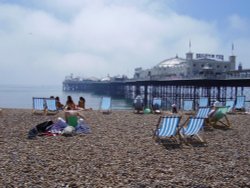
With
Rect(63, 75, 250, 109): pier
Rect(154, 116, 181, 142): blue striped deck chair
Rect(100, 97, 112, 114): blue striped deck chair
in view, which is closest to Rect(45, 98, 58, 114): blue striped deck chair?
Rect(100, 97, 112, 114): blue striped deck chair

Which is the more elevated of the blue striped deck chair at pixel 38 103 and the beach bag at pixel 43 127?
the blue striped deck chair at pixel 38 103

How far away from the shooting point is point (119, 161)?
519cm

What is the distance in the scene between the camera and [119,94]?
83.4 metres

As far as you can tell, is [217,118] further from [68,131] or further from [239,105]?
[239,105]

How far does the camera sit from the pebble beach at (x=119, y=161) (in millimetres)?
4262

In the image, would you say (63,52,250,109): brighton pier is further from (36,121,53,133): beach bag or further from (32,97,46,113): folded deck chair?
(36,121,53,133): beach bag

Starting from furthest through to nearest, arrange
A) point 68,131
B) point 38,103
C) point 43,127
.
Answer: point 38,103 → point 43,127 → point 68,131

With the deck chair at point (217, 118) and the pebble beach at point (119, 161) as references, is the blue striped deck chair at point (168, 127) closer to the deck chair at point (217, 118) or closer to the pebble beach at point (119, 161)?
the pebble beach at point (119, 161)

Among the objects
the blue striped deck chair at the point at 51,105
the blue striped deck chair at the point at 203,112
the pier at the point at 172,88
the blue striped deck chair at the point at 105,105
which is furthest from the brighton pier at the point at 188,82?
the blue striped deck chair at the point at 203,112

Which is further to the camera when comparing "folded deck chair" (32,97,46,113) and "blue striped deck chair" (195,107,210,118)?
"folded deck chair" (32,97,46,113)

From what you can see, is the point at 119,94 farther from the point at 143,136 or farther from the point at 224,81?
the point at 143,136

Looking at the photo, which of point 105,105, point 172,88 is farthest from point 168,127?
point 172,88

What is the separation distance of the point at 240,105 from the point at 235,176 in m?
11.0

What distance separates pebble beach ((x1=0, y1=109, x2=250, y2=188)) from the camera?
4262mm
